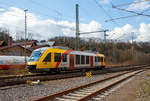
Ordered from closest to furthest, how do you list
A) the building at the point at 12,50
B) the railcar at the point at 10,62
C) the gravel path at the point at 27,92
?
the gravel path at the point at 27,92 → the railcar at the point at 10,62 → the building at the point at 12,50

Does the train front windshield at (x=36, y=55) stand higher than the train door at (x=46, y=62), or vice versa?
the train front windshield at (x=36, y=55)

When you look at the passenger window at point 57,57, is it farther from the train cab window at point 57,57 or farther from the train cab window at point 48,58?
the train cab window at point 48,58

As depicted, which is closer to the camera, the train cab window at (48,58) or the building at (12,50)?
the train cab window at (48,58)

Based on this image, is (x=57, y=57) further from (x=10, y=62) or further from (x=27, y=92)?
(x=10, y=62)

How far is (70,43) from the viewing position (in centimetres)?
7512

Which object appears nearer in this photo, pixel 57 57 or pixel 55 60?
pixel 55 60

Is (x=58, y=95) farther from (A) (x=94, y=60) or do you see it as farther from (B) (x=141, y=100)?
(A) (x=94, y=60)

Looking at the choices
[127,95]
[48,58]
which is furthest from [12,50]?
[127,95]

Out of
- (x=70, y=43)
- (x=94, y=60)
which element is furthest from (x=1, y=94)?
(x=70, y=43)

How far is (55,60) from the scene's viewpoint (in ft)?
59.7

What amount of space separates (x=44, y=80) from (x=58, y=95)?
5.49m

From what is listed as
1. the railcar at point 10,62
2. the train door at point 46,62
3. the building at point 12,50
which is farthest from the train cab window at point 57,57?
the building at point 12,50

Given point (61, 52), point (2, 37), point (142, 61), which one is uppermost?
point (2, 37)

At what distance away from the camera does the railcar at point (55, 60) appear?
16.9 metres
